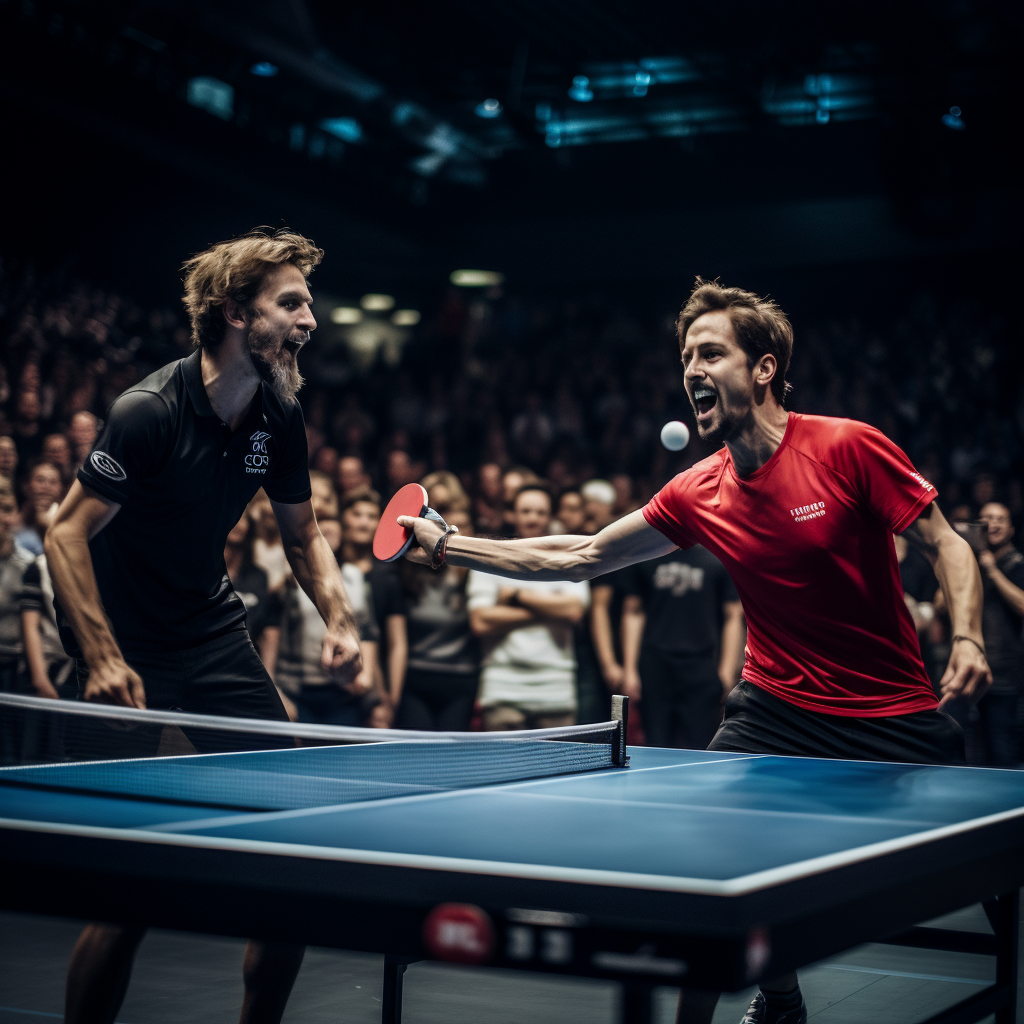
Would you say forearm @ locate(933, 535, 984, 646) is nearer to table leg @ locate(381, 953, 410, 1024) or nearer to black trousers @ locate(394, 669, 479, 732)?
table leg @ locate(381, 953, 410, 1024)

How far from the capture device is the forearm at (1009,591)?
6891 millimetres

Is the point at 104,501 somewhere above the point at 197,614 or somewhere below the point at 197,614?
above

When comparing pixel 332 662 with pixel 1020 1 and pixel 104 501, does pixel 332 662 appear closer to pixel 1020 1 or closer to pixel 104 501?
pixel 104 501

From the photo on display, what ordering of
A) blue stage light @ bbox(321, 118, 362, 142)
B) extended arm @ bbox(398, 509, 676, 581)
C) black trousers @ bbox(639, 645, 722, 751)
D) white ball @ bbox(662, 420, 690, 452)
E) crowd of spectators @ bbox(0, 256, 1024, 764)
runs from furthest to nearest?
1. blue stage light @ bbox(321, 118, 362, 142)
2. black trousers @ bbox(639, 645, 722, 751)
3. crowd of spectators @ bbox(0, 256, 1024, 764)
4. white ball @ bbox(662, 420, 690, 452)
5. extended arm @ bbox(398, 509, 676, 581)

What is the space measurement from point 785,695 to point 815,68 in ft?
33.7

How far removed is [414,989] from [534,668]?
2.17 m

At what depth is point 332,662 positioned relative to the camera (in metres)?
3.45

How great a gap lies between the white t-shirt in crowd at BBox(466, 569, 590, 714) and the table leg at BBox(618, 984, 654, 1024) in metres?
4.63

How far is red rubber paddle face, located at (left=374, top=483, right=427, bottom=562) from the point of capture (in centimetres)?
358

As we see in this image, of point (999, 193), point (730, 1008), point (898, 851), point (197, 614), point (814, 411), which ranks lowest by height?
point (730, 1008)

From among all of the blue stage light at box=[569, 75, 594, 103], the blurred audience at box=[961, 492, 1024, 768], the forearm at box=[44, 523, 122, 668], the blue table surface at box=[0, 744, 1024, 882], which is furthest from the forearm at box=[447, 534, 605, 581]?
the blue stage light at box=[569, 75, 594, 103]

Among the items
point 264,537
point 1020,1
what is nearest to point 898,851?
point 264,537

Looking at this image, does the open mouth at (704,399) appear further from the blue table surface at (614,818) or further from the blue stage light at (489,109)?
the blue stage light at (489,109)

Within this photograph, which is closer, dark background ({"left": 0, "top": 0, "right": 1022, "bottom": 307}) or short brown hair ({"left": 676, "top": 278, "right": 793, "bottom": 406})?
short brown hair ({"left": 676, "top": 278, "right": 793, "bottom": 406})
